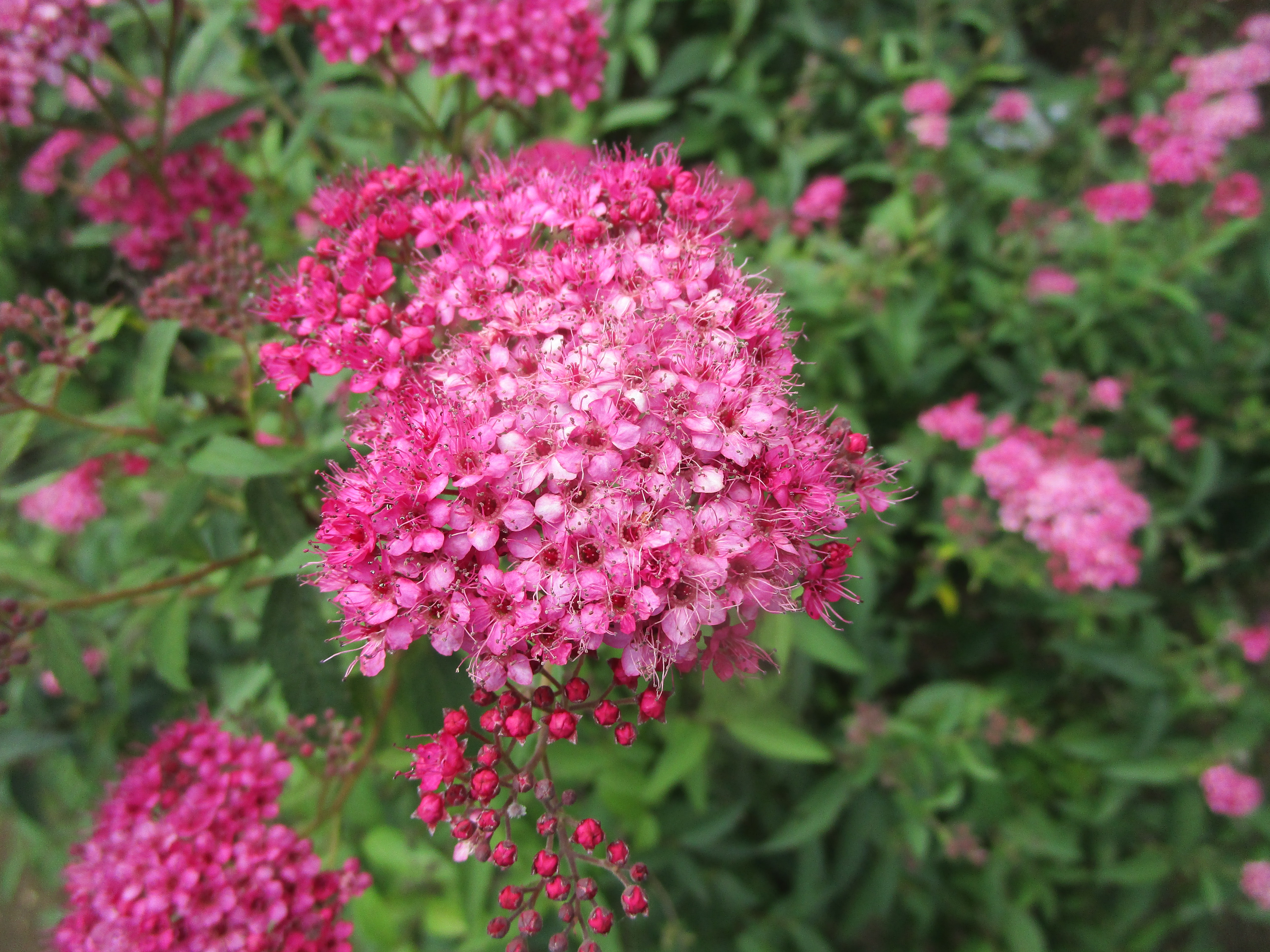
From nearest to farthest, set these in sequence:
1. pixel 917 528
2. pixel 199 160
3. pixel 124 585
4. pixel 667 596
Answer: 1. pixel 667 596
2. pixel 124 585
3. pixel 199 160
4. pixel 917 528

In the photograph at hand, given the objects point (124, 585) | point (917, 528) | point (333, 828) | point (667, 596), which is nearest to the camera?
point (667, 596)

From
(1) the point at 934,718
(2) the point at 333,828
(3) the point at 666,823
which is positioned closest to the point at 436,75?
(2) the point at 333,828

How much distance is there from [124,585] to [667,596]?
55.8 inches

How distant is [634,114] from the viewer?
2691mm

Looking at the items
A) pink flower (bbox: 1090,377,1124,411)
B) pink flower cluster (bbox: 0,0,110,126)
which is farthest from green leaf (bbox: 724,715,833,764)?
pink flower cluster (bbox: 0,0,110,126)

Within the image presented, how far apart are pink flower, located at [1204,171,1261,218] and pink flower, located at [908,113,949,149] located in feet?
3.10

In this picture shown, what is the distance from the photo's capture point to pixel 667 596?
1.01 m

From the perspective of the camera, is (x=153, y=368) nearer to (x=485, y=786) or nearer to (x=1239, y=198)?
(x=485, y=786)

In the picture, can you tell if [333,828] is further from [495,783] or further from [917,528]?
[917,528]

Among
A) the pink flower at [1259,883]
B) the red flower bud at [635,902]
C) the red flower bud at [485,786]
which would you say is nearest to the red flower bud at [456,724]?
the red flower bud at [485,786]

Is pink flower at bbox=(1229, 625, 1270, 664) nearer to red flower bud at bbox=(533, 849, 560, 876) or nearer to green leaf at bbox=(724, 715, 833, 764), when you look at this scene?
green leaf at bbox=(724, 715, 833, 764)

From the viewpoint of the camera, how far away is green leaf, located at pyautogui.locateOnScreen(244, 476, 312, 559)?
147 cm

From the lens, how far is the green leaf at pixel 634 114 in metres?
2.69

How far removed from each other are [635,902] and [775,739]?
107cm
